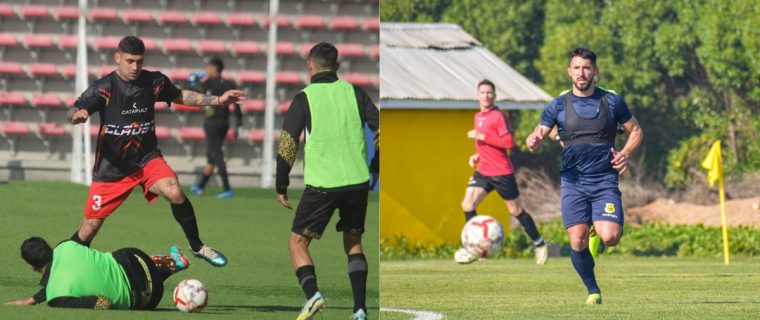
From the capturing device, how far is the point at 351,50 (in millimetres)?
21219

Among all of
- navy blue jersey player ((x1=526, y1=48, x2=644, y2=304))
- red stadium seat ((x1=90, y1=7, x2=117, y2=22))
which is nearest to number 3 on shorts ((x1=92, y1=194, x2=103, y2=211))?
navy blue jersey player ((x1=526, y1=48, x2=644, y2=304))

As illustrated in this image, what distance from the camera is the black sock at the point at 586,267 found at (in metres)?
9.94

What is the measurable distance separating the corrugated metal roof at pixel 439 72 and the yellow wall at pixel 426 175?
27cm

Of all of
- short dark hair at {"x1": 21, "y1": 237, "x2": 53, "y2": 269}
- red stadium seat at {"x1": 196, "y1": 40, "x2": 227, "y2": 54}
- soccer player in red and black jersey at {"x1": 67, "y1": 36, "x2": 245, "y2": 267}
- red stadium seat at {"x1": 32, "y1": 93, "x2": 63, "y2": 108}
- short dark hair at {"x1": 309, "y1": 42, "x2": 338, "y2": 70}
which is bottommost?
short dark hair at {"x1": 21, "y1": 237, "x2": 53, "y2": 269}

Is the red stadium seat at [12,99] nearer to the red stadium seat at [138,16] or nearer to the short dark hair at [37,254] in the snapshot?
the red stadium seat at [138,16]

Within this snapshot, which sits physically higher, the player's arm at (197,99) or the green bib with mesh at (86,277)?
the player's arm at (197,99)

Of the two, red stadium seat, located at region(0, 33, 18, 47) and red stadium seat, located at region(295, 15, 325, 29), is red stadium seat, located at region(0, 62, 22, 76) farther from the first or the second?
red stadium seat, located at region(295, 15, 325, 29)

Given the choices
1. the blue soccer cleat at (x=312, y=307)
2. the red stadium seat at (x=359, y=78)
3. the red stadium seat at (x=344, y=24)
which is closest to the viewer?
the blue soccer cleat at (x=312, y=307)

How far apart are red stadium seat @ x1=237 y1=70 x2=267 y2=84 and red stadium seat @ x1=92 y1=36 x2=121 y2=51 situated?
7.42 feet

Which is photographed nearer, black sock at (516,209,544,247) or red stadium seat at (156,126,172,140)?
black sock at (516,209,544,247)

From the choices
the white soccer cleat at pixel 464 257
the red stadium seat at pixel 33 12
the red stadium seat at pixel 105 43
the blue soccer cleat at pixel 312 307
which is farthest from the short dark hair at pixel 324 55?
the red stadium seat at pixel 105 43

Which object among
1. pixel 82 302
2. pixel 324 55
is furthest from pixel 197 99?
pixel 324 55

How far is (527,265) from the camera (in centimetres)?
1593

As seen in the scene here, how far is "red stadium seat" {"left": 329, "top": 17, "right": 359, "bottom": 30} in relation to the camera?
70.0 ft
